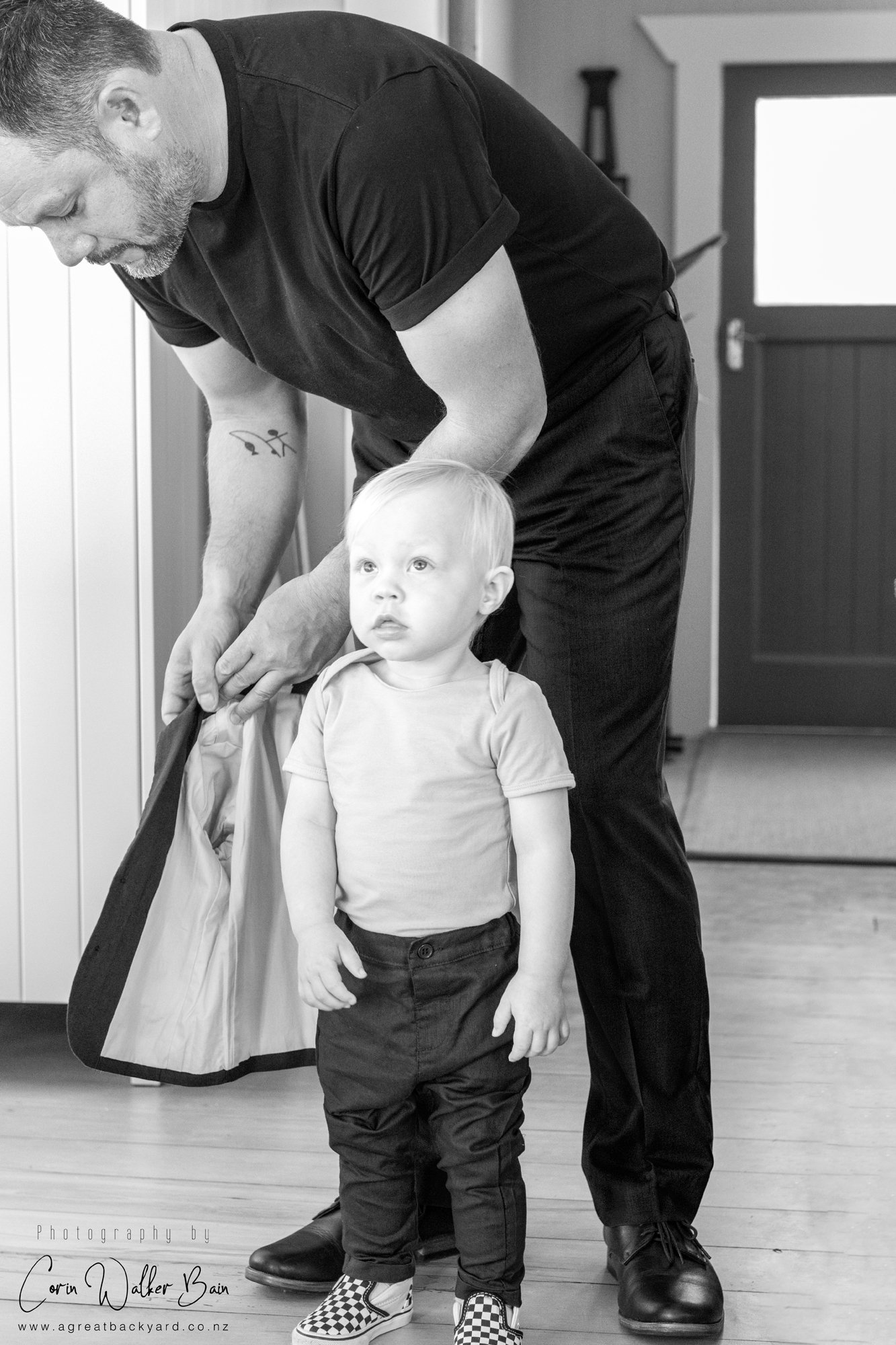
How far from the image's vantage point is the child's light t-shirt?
127 cm

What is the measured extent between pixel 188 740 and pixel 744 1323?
788 millimetres

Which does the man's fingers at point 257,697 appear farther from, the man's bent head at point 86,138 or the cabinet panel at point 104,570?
the cabinet panel at point 104,570

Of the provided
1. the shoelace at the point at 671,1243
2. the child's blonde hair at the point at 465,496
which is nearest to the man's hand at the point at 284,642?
the child's blonde hair at the point at 465,496

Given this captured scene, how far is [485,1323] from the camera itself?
131 cm

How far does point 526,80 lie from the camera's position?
4.88m

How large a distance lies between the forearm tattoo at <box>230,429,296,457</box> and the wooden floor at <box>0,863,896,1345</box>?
857 millimetres

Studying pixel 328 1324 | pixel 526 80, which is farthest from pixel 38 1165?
pixel 526 80

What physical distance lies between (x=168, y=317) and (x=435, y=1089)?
0.80 metres

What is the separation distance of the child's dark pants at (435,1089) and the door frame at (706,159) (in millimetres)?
3608

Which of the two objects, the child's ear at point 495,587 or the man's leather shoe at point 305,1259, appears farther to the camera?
the man's leather shoe at point 305,1259

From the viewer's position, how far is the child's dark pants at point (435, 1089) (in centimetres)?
129

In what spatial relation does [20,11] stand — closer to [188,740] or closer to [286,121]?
[286,121]
